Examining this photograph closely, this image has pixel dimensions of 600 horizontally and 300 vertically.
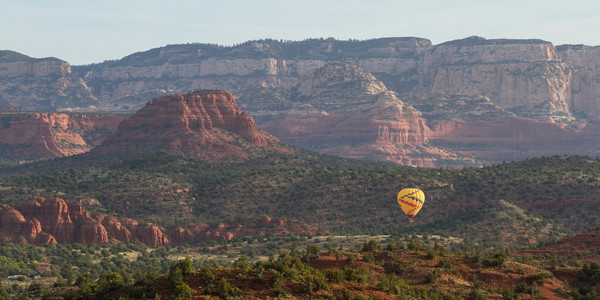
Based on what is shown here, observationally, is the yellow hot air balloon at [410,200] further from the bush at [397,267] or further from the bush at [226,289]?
the bush at [226,289]

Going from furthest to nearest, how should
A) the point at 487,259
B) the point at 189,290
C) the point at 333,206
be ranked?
the point at 333,206 < the point at 487,259 < the point at 189,290

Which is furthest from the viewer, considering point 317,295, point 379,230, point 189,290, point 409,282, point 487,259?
point 379,230

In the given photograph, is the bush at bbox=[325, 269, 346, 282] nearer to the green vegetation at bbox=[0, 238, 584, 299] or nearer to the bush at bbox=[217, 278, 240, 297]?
the green vegetation at bbox=[0, 238, 584, 299]

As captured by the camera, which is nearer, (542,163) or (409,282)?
(409,282)

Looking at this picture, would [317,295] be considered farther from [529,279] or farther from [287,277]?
[529,279]

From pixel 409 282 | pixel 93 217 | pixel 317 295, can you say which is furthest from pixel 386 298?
pixel 93 217

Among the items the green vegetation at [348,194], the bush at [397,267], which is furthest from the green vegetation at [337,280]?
the green vegetation at [348,194]

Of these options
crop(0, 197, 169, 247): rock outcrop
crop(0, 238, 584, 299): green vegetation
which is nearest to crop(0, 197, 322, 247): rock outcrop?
crop(0, 197, 169, 247): rock outcrop
